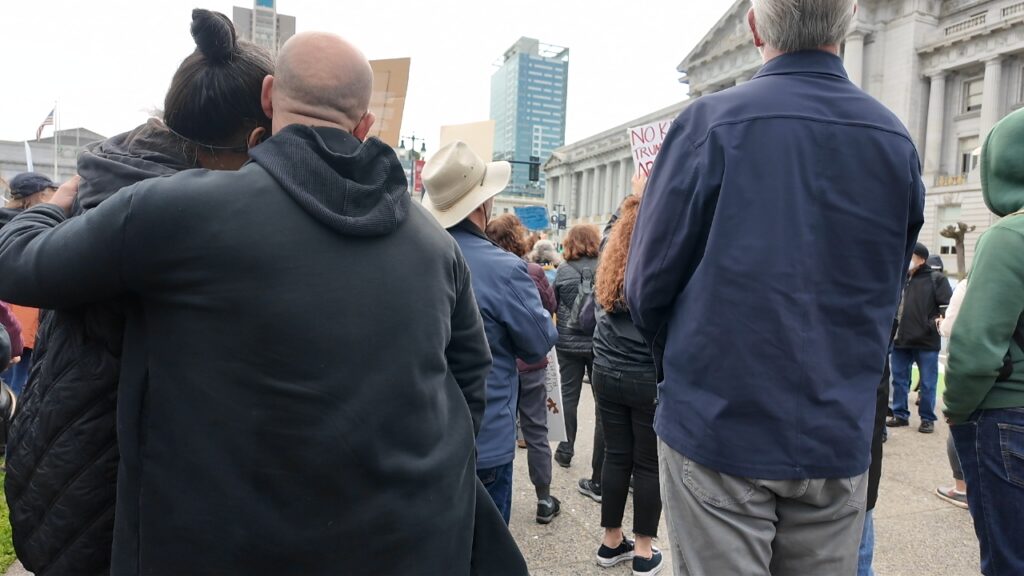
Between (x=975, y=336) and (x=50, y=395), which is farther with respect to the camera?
(x=975, y=336)

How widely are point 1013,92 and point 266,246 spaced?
167ft

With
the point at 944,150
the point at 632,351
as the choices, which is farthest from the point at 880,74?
the point at 632,351

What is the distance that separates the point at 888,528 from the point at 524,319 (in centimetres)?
322

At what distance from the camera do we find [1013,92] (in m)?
39.8

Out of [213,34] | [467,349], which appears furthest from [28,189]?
[467,349]

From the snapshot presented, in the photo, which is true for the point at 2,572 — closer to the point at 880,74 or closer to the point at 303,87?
the point at 303,87

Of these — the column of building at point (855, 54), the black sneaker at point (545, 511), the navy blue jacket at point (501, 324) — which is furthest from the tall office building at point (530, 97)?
the navy blue jacket at point (501, 324)

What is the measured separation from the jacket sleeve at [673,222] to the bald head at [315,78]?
36.1 inches

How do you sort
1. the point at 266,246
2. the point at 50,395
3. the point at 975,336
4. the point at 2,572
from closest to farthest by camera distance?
1. the point at 266,246
2. the point at 50,395
3. the point at 975,336
4. the point at 2,572

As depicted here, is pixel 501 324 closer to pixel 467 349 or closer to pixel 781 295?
pixel 467 349

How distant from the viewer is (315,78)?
1438 mm

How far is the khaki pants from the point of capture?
1.79 meters

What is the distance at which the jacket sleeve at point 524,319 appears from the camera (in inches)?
118

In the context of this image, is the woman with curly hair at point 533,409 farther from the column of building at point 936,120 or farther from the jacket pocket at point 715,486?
the column of building at point 936,120
